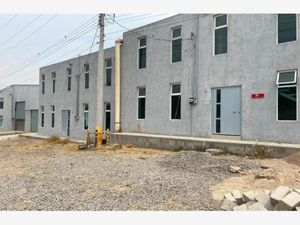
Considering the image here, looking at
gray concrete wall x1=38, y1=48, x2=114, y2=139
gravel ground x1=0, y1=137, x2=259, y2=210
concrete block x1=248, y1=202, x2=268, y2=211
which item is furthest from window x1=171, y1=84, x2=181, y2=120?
concrete block x1=248, y1=202, x2=268, y2=211

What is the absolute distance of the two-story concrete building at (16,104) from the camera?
3962 cm

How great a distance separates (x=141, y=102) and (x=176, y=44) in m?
3.70

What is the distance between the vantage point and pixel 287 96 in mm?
9992

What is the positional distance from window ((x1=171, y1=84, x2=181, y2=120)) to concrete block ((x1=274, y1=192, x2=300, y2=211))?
356 inches

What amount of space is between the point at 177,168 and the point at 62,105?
16.4 metres

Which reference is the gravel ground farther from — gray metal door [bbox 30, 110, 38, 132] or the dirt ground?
gray metal door [bbox 30, 110, 38, 132]

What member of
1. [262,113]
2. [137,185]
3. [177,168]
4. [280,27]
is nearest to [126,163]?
[177,168]

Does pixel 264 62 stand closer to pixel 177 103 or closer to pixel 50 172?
pixel 177 103

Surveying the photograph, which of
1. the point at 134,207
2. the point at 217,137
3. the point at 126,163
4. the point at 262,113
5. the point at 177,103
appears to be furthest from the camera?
the point at 177,103

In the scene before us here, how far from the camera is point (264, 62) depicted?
10578mm

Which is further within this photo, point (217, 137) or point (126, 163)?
point (217, 137)

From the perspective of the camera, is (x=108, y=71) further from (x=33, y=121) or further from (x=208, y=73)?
(x=33, y=121)

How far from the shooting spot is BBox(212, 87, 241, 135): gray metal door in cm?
1145

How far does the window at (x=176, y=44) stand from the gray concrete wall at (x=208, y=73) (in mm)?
273
